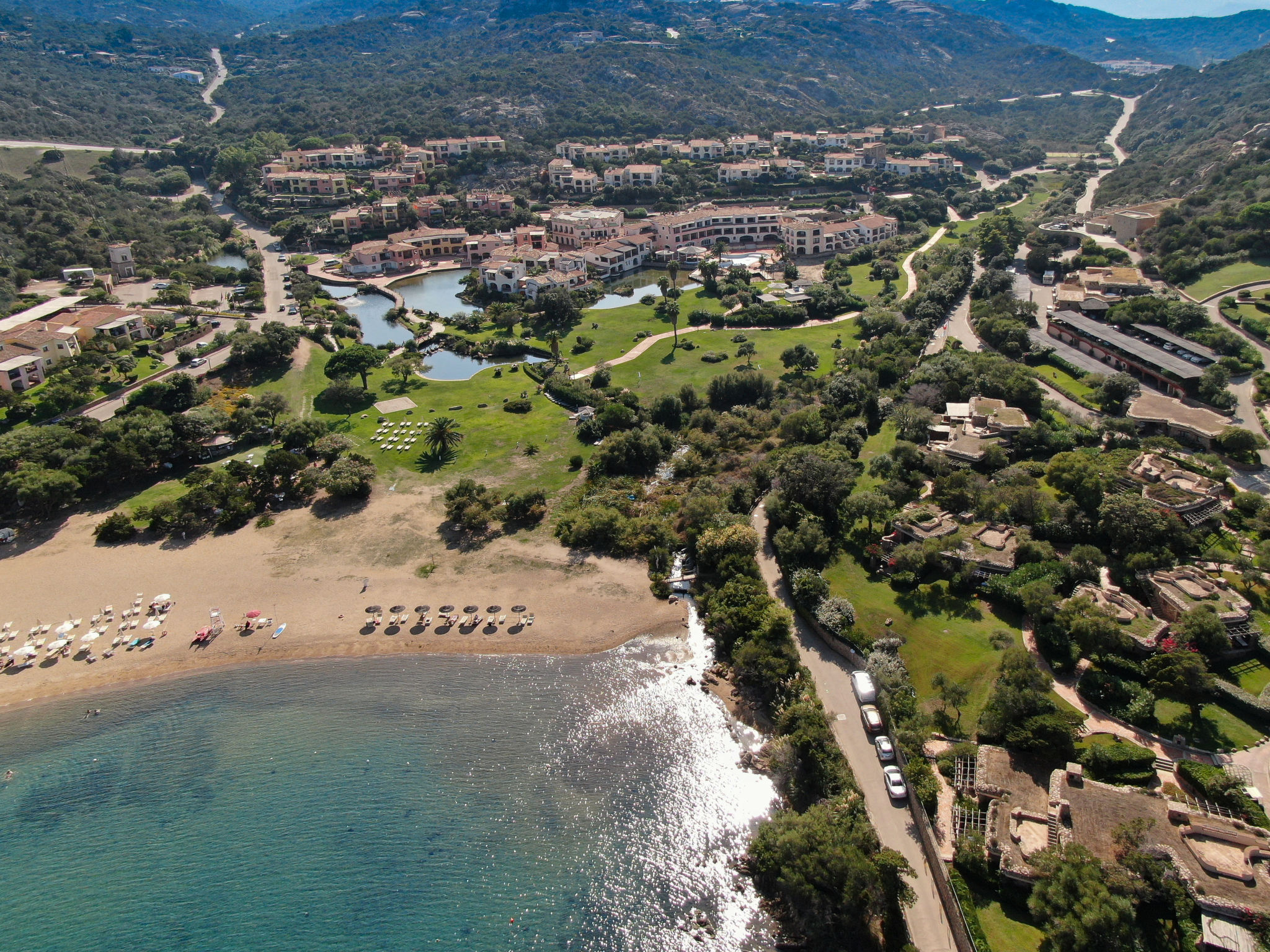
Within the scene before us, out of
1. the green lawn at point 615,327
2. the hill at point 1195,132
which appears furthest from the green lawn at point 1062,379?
the hill at point 1195,132

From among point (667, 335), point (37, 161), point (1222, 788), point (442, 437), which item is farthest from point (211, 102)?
point (1222, 788)

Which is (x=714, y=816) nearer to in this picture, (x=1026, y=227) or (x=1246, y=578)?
(x=1246, y=578)

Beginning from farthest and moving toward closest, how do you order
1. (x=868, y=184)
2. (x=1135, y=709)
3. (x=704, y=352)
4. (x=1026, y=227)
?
1. (x=868, y=184)
2. (x=1026, y=227)
3. (x=704, y=352)
4. (x=1135, y=709)

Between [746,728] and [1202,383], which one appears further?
[1202,383]

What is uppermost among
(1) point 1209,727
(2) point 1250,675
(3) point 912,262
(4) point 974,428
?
(2) point 1250,675

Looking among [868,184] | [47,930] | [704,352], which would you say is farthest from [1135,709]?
[868,184]

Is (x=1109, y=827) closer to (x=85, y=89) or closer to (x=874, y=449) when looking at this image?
(x=874, y=449)
